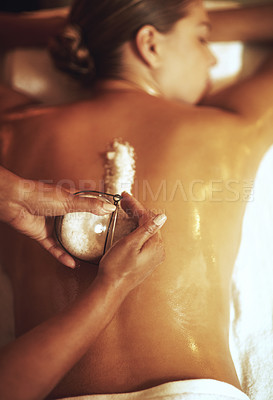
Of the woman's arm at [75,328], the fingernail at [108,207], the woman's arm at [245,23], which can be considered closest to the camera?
the woman's arm at [75,328]

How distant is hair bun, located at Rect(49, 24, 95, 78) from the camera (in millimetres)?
1151

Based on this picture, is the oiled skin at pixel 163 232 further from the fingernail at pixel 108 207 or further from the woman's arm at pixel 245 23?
the woman's arm at pixel 245 23

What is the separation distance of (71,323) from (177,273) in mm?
277

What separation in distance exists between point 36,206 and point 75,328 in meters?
0.30

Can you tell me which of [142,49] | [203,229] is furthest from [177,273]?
[142,49]

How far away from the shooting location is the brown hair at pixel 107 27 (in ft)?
3.69

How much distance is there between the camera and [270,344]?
1055 mm

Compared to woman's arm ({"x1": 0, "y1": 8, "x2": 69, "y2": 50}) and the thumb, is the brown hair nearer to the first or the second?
woman's arm ({"x1": 0, "y1": 8, "x2": 69, "y2": 50})

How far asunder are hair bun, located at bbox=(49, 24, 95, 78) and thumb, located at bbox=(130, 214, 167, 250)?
2.15ft

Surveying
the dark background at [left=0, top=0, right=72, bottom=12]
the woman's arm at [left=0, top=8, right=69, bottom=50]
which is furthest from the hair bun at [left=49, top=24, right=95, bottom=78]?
the dark background at [left=0, top=0, right=72, bottom=12]

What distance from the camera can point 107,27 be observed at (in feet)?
3.75

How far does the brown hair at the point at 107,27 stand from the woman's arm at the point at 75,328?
0.62m

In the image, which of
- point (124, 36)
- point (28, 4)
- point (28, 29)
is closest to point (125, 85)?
point (124, 36)

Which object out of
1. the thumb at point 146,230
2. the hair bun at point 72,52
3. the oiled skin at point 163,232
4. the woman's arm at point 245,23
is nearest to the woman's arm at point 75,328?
the thumb at point 146,230
